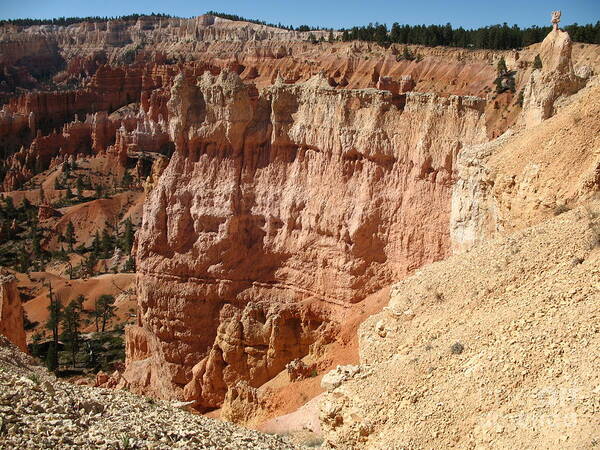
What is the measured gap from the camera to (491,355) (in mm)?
9906

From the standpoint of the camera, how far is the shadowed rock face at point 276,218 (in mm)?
22969

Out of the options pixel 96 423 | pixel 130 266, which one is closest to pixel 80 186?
pixel 130 266

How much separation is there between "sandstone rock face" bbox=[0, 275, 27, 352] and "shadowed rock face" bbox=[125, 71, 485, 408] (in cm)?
489

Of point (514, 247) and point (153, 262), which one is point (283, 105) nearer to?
point (153, 262)

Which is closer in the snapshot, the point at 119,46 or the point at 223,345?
the point at 223,345

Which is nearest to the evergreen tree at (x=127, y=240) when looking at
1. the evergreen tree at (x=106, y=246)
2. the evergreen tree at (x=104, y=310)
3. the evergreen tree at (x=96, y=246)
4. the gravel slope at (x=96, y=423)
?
the evergreen tree at (x=106, y=246)

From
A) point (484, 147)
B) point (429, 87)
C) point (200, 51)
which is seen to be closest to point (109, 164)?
point (429, 87)

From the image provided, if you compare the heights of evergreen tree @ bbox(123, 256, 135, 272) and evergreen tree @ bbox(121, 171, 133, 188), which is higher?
evergreen tree @ bbox(121, 171, 133, 188)

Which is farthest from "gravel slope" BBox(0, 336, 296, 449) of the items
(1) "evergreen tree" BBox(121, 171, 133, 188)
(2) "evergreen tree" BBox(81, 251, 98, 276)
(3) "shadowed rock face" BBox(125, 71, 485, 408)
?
(1) "evergreen tree" BBox(121, 171, 133, 188)

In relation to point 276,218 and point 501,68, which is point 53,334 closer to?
point 276,218

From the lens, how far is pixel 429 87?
72.6 m

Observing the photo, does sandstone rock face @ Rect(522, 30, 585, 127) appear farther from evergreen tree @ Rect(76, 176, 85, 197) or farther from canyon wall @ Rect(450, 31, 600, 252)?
evergreen tree @ Rect(76, 176, 85, 197)

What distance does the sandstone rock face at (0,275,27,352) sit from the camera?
26000mm

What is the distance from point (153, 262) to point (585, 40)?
5754 cm
